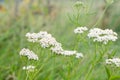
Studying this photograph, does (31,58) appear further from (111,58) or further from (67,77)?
(111,58)

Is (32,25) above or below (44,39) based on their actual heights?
above

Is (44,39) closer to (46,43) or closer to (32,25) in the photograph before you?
(46,43)

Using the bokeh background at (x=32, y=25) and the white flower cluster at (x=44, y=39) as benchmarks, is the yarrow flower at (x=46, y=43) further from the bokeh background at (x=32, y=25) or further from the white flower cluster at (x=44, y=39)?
the bokeh background at (x=32, y=25)

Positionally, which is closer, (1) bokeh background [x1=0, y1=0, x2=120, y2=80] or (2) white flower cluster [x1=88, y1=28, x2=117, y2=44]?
(2) white flower cluster [x1=88, y1=28, x2=117, y2=44]

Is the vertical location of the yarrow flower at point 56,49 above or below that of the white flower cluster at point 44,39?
below

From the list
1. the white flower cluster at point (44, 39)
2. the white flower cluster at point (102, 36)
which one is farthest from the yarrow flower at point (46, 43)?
the white flower cluster at point (102, 36)

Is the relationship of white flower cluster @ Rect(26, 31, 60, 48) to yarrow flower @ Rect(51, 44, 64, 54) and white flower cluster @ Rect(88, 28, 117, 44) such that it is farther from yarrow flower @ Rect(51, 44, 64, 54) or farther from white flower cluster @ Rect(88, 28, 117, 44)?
white flower cluster @ Rect(88, 28, 117, 44)

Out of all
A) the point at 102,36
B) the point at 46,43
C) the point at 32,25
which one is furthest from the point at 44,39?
the point at 32,25

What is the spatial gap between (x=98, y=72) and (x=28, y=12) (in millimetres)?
2279

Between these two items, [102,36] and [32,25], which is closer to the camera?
[102,36]

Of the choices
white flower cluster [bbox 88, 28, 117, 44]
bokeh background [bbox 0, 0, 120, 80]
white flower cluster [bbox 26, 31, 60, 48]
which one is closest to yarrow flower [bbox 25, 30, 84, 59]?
white flower cluster [bbox 26, 31, 60, 48]

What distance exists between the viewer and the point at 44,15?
6375 millimetres

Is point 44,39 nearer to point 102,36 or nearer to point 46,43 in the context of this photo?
point 46,43

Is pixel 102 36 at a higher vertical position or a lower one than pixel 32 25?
lower
